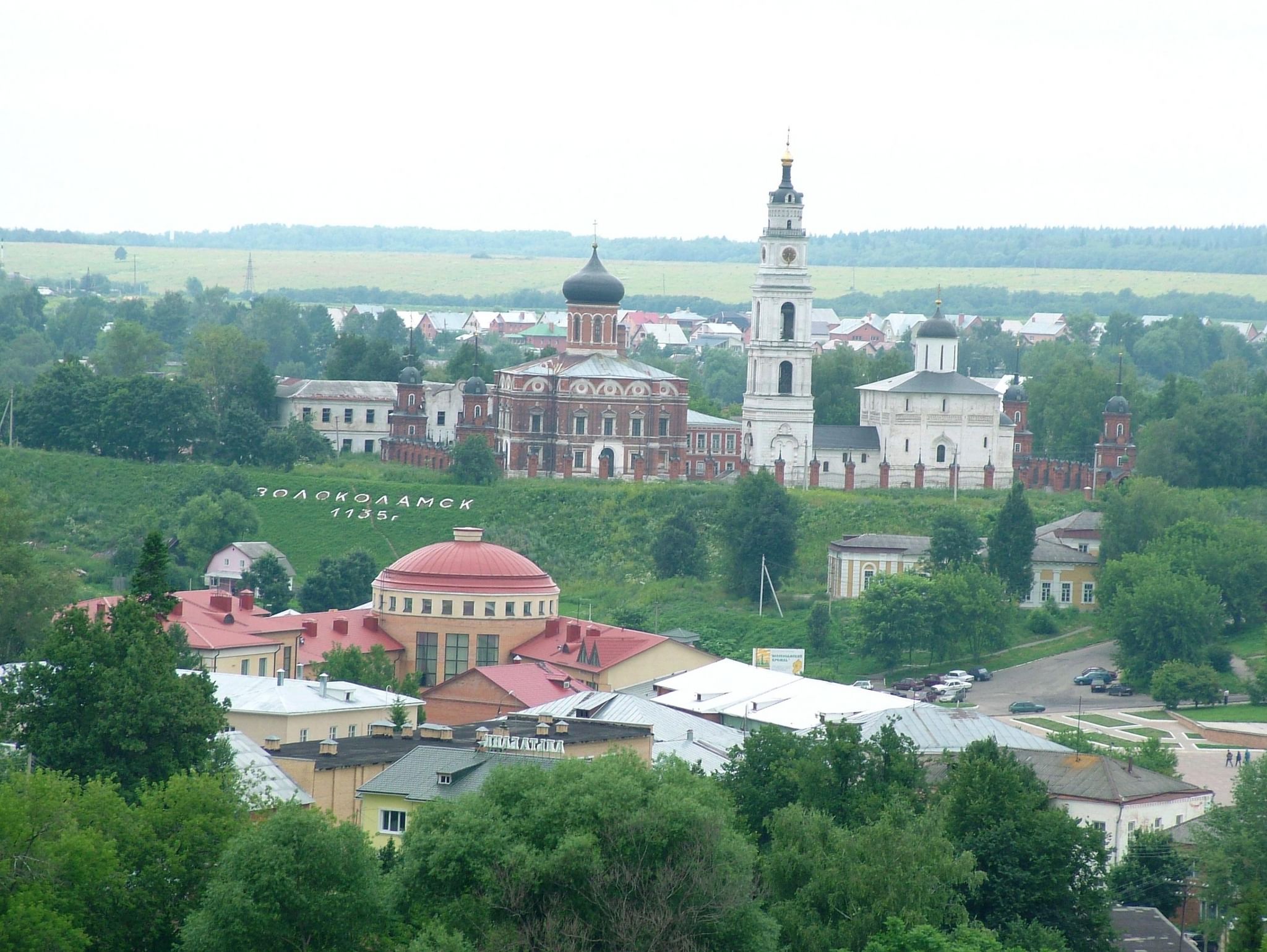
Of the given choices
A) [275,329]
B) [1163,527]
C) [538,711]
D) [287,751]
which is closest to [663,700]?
[538,711]

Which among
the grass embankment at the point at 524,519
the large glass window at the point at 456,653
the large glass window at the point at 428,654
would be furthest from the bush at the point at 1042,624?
the large glass window at the point at 428,654

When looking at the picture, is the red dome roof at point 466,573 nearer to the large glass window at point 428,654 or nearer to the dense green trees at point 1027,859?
the large glass window at point 428,654

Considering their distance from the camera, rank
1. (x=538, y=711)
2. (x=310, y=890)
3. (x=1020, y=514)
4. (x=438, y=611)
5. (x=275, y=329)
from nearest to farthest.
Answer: (x=310, y=890), (x=538, y=711), (x=438, y=611), (x=1020, y=514), (x=275, y=329)

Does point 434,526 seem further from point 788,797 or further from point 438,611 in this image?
point 788,797

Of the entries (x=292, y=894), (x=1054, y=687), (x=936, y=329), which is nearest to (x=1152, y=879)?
(x=292, y=894)

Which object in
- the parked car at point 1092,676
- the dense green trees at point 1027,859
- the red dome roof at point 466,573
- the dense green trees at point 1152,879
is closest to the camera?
the dense green trees at point 1027,859

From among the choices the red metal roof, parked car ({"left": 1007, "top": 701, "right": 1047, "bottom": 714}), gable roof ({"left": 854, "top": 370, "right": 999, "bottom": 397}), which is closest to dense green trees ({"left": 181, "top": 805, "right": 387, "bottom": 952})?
the red metal roof

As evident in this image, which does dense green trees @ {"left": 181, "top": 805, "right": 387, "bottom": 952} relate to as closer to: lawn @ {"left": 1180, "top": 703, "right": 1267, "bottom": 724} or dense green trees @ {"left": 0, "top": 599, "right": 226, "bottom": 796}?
dense green trees @ {"left": 0, "top": 599, "right": 226, "bottom": 796}

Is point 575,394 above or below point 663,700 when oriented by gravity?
above
